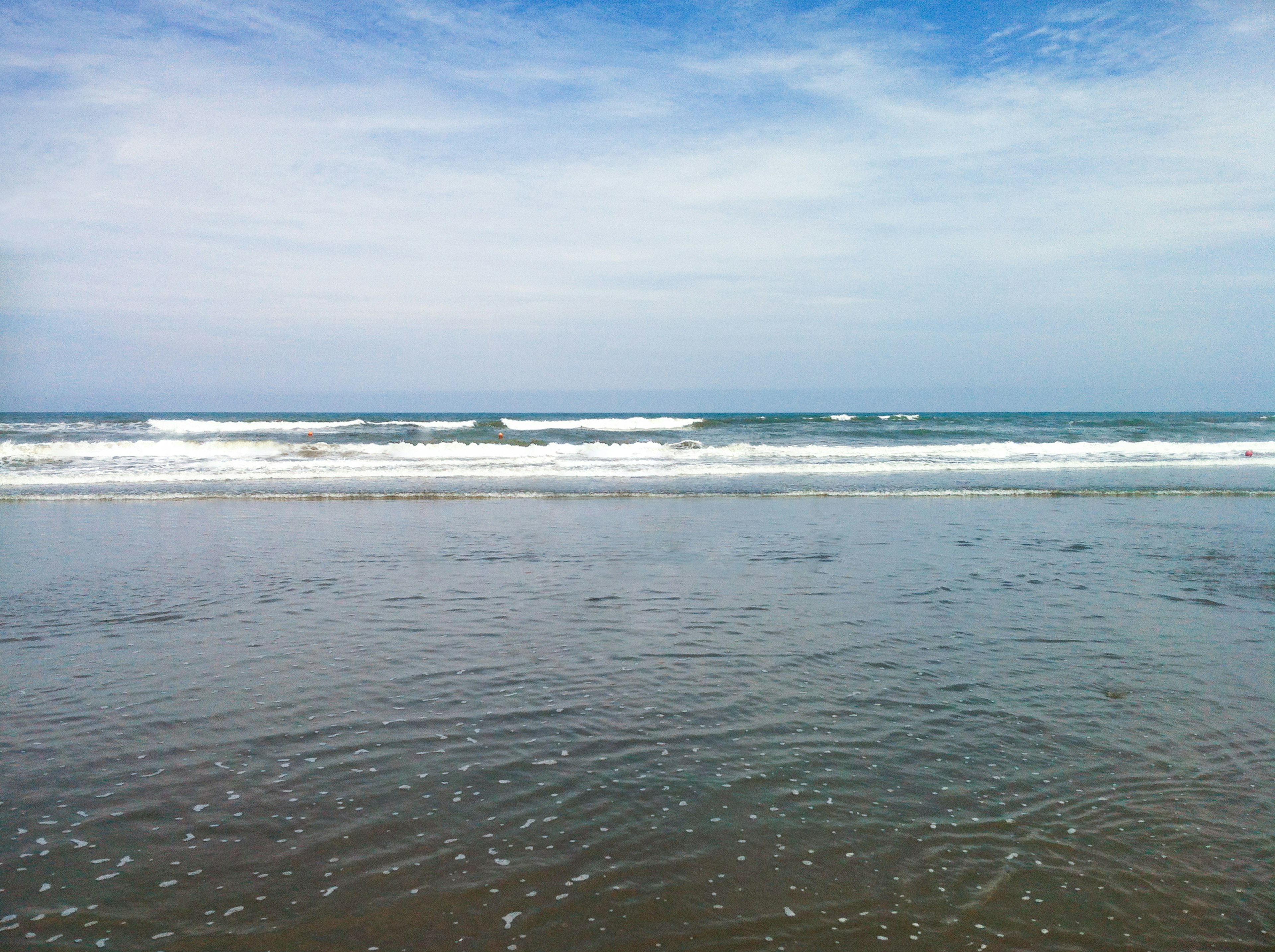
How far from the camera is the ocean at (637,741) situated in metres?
3.18

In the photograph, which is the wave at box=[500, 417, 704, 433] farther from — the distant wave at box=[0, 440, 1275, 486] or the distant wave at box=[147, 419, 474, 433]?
the distant wave at box=[0, 440, 1275, 486]

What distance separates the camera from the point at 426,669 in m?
6.07

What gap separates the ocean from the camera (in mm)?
3176

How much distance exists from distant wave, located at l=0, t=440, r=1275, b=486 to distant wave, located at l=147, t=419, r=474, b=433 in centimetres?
796

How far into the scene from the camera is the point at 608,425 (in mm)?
56688

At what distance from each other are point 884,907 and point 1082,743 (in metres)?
2.16

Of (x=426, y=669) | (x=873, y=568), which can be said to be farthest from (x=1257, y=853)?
(x=873, y=568)

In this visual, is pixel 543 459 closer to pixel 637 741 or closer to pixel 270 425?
pixel 637 741

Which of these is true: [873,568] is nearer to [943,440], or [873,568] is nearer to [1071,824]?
[1071,824]

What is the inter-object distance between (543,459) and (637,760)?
78.6 ft

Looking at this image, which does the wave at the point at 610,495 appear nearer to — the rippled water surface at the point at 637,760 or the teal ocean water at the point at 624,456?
the teal ocean water at the point at 624,456

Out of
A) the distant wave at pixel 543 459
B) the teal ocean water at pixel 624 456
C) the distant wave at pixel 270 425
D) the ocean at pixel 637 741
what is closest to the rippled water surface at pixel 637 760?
the ocean at pixel 637 741

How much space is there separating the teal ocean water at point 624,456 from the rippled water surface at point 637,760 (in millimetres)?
10501

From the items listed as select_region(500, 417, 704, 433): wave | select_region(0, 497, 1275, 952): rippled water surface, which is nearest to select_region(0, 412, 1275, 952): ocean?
select_region(0, 497, 1275, 952): rippled water surface
